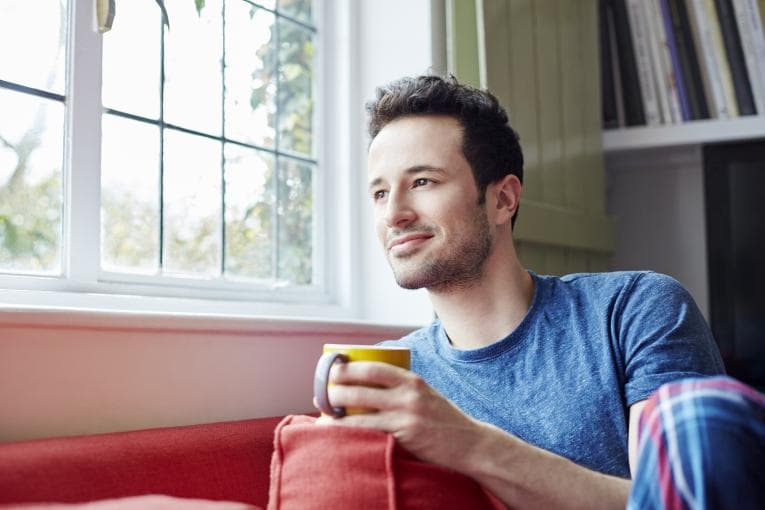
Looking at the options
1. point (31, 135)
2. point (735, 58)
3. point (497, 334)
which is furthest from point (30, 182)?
point (735, 58)

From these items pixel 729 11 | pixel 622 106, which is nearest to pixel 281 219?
pixel 622 106

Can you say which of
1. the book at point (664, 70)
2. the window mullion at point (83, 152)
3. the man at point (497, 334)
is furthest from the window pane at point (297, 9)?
the book at point (664, 70)

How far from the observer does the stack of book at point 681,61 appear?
2.35 metres

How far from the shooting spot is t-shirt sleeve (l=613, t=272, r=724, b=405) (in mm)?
1237

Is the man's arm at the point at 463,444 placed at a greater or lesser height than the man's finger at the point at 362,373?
lesser

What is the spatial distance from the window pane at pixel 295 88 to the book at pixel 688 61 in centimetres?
106

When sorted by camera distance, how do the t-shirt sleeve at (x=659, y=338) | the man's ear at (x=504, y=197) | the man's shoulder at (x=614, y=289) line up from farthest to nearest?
the man's ear at (x=504, y=197)
the man's shoulder at (x=614, y=289)
the t-shirt sleeve at (x=659, y=338)

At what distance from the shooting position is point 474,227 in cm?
151

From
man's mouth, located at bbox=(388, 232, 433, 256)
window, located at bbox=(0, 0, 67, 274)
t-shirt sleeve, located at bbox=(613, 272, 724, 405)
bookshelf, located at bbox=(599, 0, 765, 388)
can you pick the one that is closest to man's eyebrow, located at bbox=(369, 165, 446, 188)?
man's mouth, located at bbox=(388, 232, 433, 256)

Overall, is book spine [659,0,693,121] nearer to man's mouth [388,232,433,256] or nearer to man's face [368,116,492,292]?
man's face [368,116,492,292]

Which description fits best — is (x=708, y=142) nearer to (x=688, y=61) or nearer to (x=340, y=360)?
(x=688, y=61)

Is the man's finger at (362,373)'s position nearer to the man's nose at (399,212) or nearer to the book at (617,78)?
the man's nose at (399,212)

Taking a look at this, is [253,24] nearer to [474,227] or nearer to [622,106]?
[474,227]

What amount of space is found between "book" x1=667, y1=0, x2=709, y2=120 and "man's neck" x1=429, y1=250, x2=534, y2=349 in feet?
3.81
